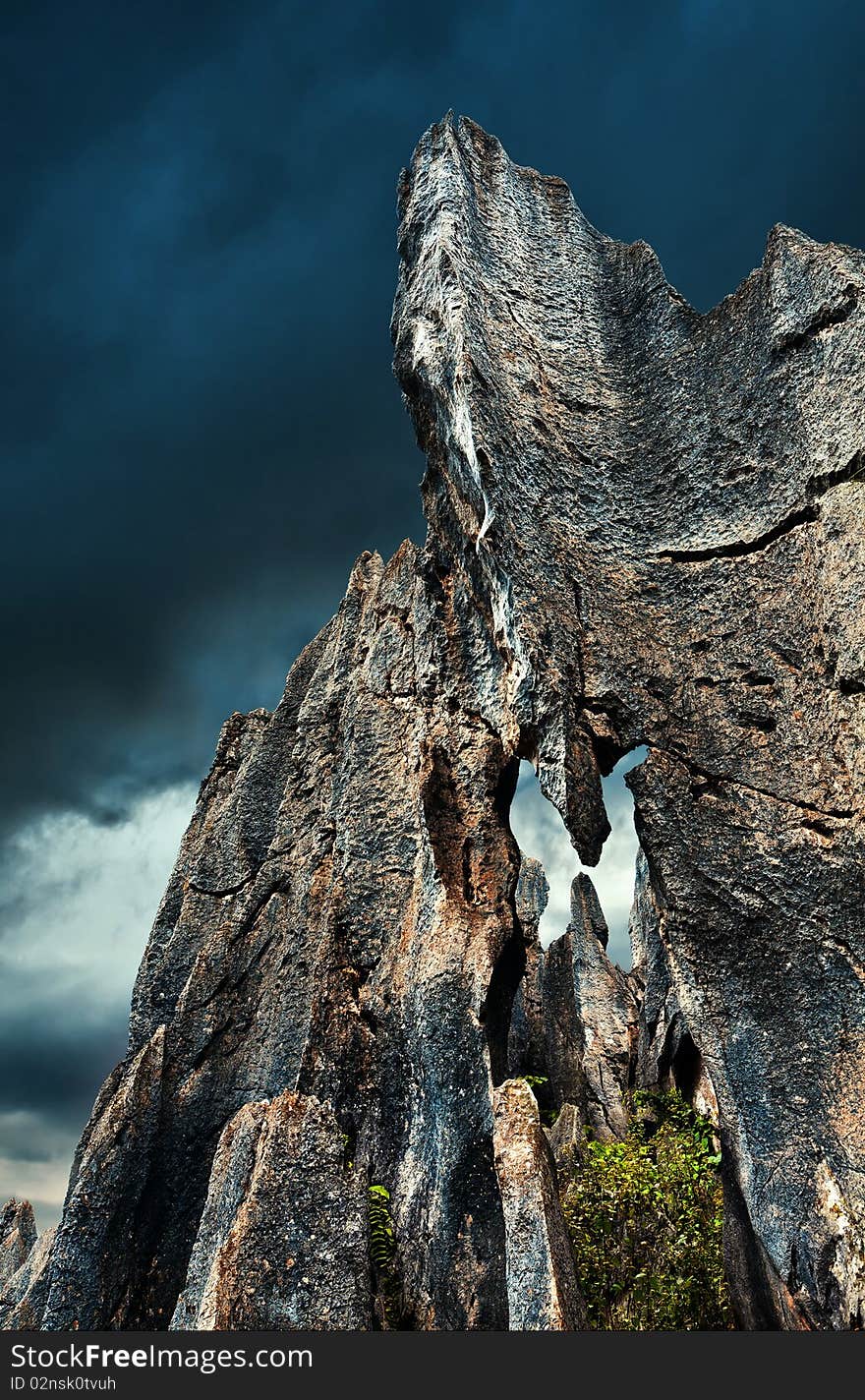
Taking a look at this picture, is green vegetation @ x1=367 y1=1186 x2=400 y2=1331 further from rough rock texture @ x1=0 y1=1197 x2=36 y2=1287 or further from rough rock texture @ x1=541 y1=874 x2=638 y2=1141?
rough rock texture @ x1=0 y1=1197 x2=36 y2=1287

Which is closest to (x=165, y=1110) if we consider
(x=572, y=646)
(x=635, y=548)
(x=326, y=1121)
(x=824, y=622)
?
(x=326, y=1121)

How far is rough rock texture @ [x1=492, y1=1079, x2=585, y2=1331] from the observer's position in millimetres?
6383

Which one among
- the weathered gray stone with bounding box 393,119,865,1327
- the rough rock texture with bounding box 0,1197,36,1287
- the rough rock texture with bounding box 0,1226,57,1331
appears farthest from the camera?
the rough rock texture with bounding box 0,1197,36,1287

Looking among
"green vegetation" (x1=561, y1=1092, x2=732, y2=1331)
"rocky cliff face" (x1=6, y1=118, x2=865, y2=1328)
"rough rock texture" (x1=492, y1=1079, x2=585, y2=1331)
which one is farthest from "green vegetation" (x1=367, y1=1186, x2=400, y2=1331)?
"rough rock texture" (x1=492, y1=1079, x2=585, y2=1331)

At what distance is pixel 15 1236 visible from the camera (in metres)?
22.6

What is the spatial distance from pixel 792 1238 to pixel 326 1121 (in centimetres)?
381

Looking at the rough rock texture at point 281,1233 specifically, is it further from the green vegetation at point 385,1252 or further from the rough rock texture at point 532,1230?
the green vegetation at point 385,1252

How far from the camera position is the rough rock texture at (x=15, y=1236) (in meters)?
21.8

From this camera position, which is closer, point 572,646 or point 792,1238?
point 792,1238

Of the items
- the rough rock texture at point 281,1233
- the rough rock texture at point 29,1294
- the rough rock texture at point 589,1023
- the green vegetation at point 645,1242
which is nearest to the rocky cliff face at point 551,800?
the rough rock texture at point 281,1233

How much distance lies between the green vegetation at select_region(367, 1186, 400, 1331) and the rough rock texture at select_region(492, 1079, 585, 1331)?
2.71 m

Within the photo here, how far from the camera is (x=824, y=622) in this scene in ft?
25.4

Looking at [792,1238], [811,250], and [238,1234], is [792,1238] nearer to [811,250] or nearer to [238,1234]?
[238,1234]

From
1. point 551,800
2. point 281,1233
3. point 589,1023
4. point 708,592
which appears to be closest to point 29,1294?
point 281,1233
